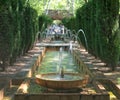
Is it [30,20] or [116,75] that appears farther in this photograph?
[30,20]

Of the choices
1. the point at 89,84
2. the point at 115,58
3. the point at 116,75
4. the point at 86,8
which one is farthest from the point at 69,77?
the point at 86,8

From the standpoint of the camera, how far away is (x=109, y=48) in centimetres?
1154

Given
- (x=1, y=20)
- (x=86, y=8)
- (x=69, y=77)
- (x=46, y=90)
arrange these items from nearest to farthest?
(x=46, y=90) → (x=69, y=77) → (x=1, y=20) → (x=86, y=8)

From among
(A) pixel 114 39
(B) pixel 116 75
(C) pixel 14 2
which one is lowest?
(B) pixel 116 75

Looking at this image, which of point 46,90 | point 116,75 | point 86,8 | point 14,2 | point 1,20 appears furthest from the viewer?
point 86,8

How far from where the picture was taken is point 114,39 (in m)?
11.5

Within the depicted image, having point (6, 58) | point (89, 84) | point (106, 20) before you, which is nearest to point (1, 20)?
point (6, 58)

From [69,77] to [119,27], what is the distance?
13.1 ft

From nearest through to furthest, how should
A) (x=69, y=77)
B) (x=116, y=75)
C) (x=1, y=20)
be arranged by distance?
(x=69, y=77), (x=116, y=75), (x=1, y=20)

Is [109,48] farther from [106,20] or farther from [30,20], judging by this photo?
[30,20]

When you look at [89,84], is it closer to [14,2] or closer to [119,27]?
[119,27]

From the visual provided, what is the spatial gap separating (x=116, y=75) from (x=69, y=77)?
2455 mm

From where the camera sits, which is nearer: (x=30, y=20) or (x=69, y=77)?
(x=69, y=77)

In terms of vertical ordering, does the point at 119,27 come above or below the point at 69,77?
above
